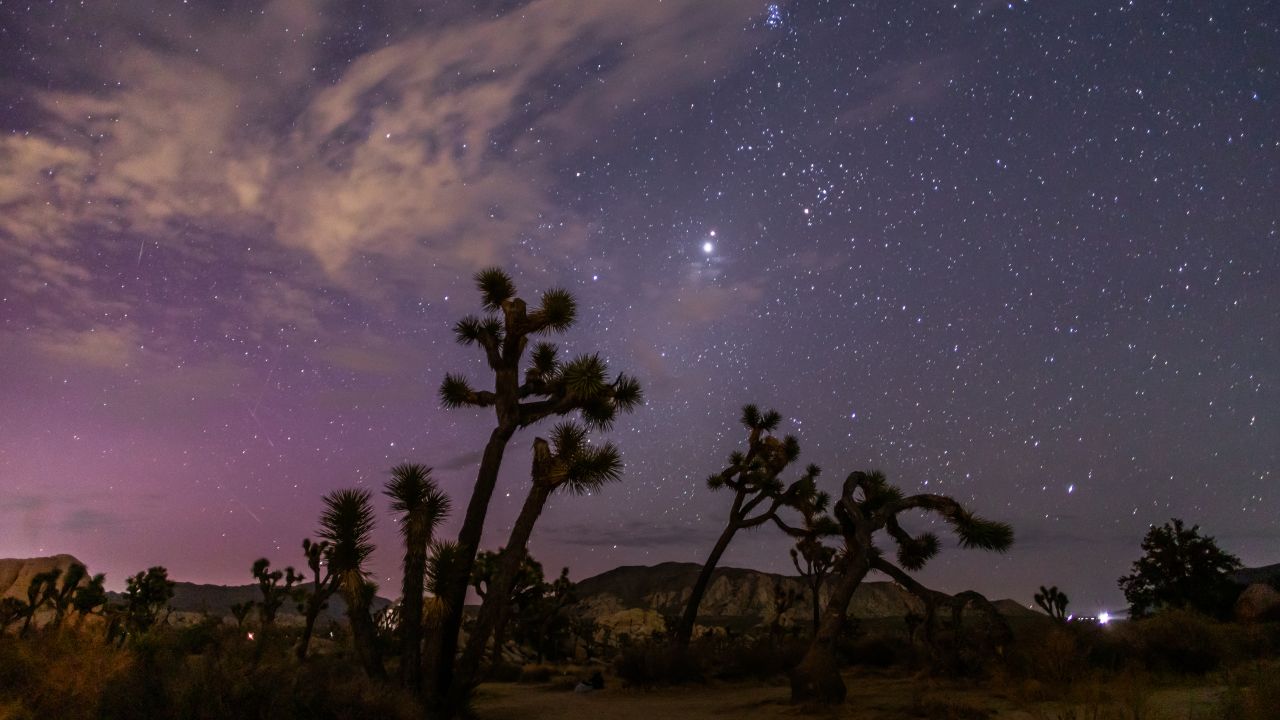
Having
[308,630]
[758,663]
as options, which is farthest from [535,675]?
[308,630]

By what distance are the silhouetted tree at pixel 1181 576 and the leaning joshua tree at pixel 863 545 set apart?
24568mm

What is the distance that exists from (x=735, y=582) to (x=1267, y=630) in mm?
108023

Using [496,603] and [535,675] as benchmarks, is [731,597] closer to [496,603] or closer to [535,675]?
[535,675]

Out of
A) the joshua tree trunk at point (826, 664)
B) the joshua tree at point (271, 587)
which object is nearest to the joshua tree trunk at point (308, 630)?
the joshua tree at point (271, 587)

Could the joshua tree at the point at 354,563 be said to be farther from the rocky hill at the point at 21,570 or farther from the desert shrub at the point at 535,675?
the rocky hill at the point at 21,570

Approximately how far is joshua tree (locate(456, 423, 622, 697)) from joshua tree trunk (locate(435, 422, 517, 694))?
0.31m

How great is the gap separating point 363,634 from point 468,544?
2.27m

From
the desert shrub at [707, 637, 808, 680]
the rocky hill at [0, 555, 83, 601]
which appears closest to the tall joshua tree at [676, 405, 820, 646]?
the desert shrub at [707, 637, 808, 680]

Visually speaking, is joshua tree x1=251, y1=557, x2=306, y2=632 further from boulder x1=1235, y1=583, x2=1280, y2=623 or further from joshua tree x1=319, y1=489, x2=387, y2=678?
boulder x1=1235, y1=583, x2=1280, y2=623

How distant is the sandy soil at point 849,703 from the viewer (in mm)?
10062

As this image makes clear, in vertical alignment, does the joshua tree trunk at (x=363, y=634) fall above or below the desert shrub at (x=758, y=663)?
above

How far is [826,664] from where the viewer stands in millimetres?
A: 14422

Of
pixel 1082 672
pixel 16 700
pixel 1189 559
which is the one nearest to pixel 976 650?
pixel 1082 672

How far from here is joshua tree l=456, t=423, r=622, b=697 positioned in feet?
42.8
